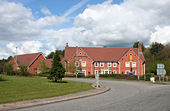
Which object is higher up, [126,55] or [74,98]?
[126,55]

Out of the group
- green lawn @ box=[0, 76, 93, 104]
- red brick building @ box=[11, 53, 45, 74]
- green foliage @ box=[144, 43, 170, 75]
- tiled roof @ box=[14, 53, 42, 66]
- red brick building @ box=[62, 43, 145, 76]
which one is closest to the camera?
green lawn @ box=[0, 76, 93, 104]

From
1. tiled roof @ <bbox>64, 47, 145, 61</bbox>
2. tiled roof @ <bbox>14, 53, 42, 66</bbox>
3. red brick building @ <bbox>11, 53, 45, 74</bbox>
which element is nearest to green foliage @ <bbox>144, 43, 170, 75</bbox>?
tiled roof @ <bbox>64, 47, 145, 61</bbox>

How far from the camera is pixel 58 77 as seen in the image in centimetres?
2517

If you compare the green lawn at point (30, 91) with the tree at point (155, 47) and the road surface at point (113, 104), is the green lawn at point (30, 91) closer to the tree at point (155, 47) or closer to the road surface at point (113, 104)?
the road surface at point (113, 104)

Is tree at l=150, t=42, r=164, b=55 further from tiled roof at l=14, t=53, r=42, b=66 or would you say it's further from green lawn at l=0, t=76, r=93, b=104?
green lawn at l=0, t=76, r=93, b=104

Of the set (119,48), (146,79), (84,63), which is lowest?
(146,79)

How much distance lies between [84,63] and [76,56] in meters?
3.31

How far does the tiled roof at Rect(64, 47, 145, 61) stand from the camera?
61.3m

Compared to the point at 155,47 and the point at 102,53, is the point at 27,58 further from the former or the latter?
the point at 155,47

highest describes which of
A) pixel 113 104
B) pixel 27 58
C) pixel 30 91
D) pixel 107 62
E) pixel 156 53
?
pixel 156 53

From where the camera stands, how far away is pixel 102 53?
6366cm

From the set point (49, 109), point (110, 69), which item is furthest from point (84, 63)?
point (49, 109)

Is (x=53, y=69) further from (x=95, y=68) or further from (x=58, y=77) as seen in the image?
(x=95, y=68)

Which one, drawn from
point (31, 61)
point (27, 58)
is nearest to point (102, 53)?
point (31, 61)
